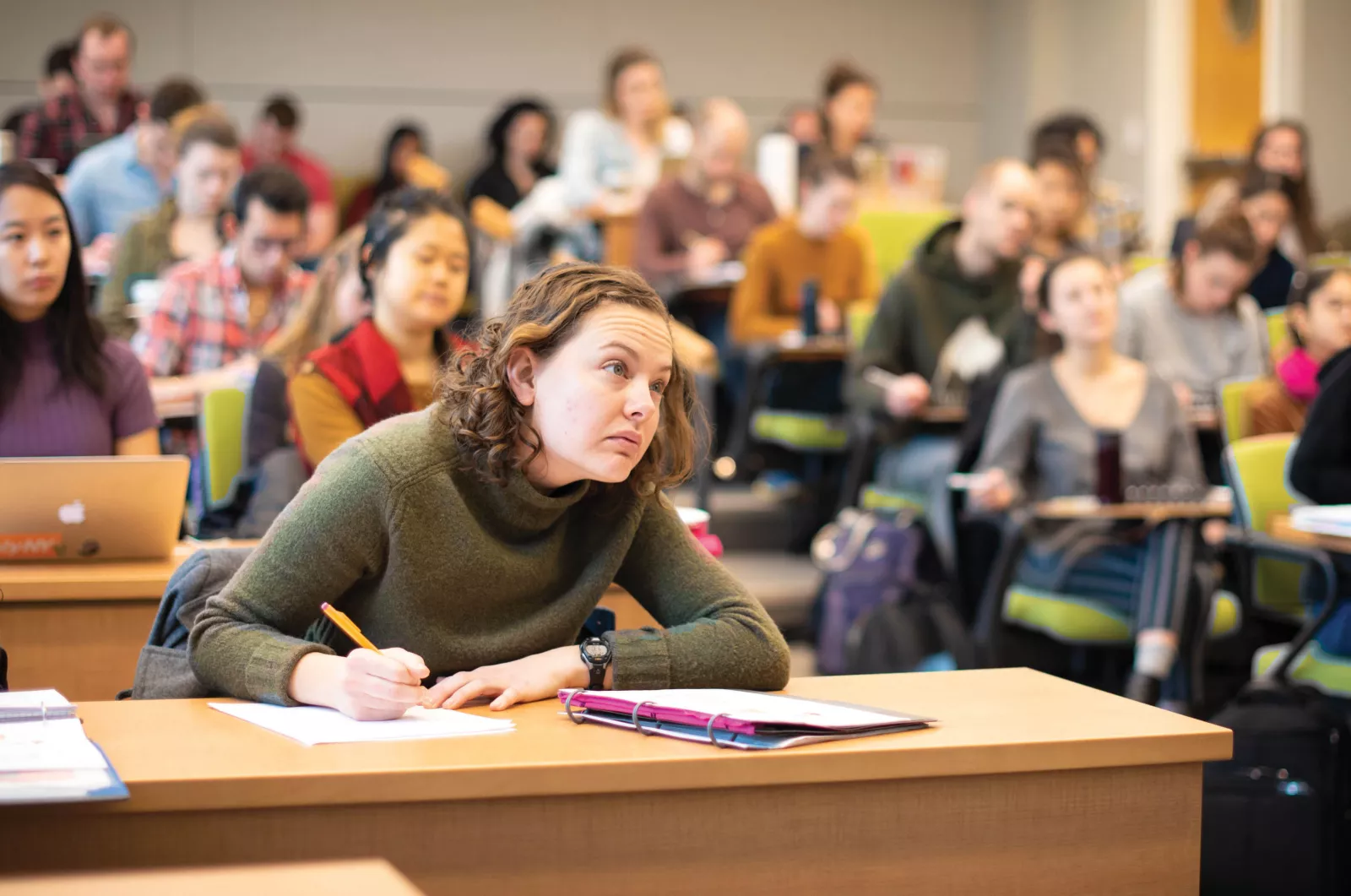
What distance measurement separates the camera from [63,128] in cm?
612

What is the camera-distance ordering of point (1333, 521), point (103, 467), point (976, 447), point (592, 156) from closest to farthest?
point (103, 467), point (1333, 521), point (976, 447), point (592, 156)

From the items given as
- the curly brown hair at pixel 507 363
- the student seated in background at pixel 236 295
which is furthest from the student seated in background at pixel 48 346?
the curly brown hair at pixel 507 363

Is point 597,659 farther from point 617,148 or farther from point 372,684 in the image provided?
point 617,148

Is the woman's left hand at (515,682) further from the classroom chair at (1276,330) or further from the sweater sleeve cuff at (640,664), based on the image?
the classroom chair at (1276,330)

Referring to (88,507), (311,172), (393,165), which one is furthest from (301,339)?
(393,165)

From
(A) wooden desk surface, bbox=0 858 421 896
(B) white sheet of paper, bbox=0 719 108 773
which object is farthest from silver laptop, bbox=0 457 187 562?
(A) wooden desk surface, bbox=0 858 421 896

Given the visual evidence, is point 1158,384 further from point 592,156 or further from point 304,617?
point 592,156

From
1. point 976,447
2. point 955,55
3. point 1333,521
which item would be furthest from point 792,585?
point 955,55

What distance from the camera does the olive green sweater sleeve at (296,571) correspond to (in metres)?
1.50

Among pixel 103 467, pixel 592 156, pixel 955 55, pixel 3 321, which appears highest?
pixel 955 55

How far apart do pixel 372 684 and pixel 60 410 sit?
1564 millimetres

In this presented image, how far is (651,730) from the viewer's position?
4.50ft

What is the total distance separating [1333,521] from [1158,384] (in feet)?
3.23

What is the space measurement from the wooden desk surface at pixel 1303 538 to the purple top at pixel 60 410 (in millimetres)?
1995
